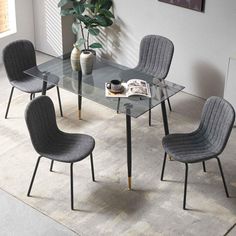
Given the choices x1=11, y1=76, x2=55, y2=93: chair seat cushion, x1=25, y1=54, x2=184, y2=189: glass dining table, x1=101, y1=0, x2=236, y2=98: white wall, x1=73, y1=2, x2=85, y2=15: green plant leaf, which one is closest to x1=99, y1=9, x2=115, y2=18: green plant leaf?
x1=101, y1=0, x2=236, y2=98: white wall

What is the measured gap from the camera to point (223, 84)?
6.82 meters

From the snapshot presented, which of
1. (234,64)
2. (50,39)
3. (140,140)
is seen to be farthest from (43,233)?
(50,39)

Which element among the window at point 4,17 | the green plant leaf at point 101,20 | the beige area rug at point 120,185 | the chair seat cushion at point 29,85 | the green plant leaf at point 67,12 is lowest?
the beige area rug at point 120,185

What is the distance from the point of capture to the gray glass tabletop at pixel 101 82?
17.7 ft

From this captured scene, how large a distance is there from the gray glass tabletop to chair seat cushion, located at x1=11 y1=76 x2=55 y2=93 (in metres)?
0.27

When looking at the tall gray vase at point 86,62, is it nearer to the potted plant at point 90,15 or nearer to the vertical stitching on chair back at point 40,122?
the vertical stitching on chair back at point 40,122

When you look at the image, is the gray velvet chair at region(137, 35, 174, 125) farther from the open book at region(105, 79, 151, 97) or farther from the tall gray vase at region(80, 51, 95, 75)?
the tall gray vase at region(80, 51, 95, 75)

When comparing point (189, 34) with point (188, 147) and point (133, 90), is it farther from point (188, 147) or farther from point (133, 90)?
point (188, 147)

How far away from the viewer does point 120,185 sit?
5.48 m

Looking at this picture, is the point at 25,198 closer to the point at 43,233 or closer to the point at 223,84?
the point at 43,233

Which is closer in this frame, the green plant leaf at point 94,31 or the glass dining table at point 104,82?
the glass dining table at point 104,82

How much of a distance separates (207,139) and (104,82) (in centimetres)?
121

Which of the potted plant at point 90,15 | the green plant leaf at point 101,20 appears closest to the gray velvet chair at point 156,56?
the potted plant at point 90,15

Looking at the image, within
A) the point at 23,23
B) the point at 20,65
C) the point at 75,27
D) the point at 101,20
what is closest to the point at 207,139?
the point at 20,65
